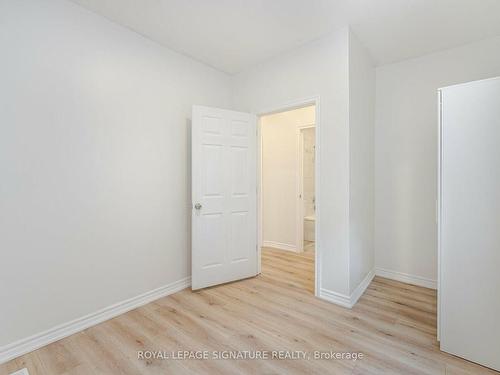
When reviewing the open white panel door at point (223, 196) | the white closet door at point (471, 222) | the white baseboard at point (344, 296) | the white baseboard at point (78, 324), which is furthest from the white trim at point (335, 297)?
the white baseboard at point (78, 324)

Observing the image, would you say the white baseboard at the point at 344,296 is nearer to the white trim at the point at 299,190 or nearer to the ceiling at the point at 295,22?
the white trim at the point at 299,190

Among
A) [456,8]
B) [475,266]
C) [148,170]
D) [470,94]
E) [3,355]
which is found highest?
[456,8]

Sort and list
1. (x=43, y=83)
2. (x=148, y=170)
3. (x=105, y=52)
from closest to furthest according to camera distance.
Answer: (x=43, y=83), (x=105, y=52), (x=148, y=170)

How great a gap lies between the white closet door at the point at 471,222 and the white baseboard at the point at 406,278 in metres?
1.24

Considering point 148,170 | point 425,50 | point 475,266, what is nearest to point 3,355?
point 148,170

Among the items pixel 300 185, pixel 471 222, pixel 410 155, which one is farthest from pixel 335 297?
pixel 300 185

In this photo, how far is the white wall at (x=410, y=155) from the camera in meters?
2.72

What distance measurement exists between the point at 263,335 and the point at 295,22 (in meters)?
2.70

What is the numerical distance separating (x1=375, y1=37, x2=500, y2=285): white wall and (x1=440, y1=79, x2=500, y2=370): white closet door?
1.23 m

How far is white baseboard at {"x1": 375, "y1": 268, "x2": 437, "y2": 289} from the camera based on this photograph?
2779 millimetres

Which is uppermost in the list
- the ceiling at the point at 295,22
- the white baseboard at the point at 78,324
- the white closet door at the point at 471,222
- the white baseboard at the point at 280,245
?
the ceiling at the point at 295,22

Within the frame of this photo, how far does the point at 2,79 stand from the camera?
1681 mm

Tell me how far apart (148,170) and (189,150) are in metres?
0.55

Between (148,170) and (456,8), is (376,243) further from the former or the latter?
(148,170)
